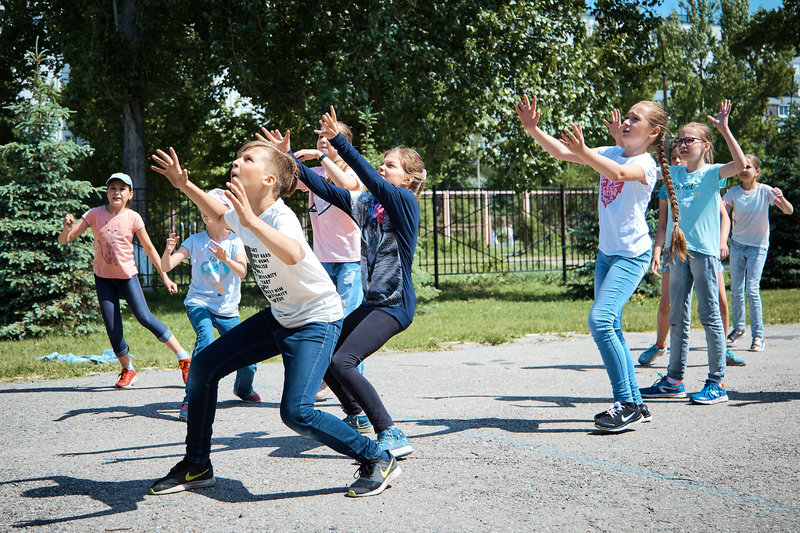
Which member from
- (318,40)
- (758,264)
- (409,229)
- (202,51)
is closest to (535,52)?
(318,40)

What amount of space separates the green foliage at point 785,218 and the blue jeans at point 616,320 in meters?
13.6

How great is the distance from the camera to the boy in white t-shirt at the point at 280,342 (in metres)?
3.64

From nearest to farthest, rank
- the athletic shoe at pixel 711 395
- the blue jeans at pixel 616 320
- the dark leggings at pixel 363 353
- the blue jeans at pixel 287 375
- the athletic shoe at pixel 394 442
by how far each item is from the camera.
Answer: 1. the blue jeans at pixel 287 375
2. the dark leggings at pixel 363 353
3. the athletic shoe at pixel 394 442
4. the blue jeans at pixel 616 320
5. the athletic shoe at pixel 711 395

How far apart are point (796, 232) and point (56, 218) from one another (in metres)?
15.6

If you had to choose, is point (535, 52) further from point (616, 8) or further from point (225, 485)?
point (225, 485)

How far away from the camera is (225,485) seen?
3.83 meters

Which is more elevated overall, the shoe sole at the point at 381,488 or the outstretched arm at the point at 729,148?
the outstretched arm at the point at 729,148

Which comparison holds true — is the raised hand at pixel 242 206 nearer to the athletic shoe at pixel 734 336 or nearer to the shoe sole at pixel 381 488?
the shoe sole at pixel 381 488

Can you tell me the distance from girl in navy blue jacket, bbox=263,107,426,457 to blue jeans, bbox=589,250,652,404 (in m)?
1.39

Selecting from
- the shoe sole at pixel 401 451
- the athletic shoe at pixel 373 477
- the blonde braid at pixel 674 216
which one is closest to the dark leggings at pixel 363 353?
the shoe sole at pixel 401 451

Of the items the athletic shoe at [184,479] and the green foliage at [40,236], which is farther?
the green foliage at [40,236]

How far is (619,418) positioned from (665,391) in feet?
4.14

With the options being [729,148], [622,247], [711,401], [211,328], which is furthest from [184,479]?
[729,148]

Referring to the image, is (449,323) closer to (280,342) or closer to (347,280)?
(347,280)
